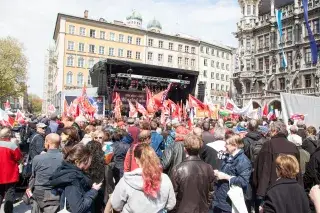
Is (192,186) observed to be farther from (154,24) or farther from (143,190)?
(154,24)

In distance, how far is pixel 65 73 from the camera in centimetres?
5747

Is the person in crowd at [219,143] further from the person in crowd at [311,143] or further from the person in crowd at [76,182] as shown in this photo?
the person in crowd at [76,182]

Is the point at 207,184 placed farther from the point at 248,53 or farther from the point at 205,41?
the point at 205,41

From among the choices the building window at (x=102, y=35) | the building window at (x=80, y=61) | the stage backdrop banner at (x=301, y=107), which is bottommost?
the stage backdrop banner at (x=301, y=107)

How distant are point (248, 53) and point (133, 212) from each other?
48.6 meters

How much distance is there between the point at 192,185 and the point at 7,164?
361 cm

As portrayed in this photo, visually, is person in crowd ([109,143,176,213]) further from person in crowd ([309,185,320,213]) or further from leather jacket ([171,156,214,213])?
person in crowd ([309,185,320,213])

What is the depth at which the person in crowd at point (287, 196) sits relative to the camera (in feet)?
11.4

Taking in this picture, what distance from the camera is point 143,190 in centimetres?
351

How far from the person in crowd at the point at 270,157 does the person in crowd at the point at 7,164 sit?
427cm

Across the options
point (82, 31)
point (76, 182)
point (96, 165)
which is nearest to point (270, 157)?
point (96, 165)

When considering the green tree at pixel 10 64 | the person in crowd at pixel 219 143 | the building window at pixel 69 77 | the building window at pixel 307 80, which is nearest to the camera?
the person in crowd at pixel 219 143

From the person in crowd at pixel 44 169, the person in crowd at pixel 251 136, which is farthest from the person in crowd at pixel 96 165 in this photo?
the person in crowd at pixel 251 136

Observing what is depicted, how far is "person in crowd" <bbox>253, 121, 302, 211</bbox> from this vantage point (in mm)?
5848
